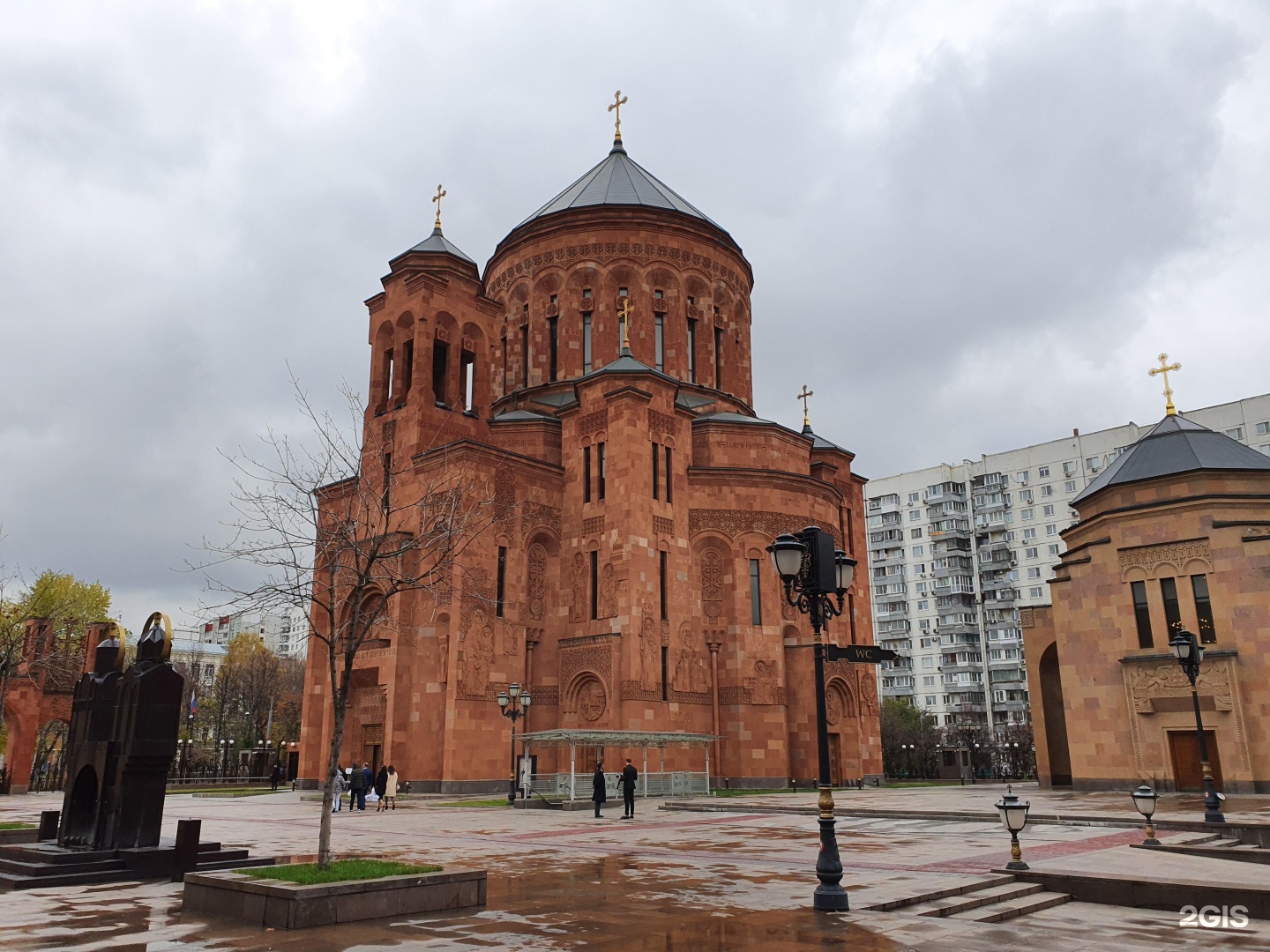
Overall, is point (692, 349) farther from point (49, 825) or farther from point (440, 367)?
point (49, 825)

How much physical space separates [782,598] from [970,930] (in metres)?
25.1

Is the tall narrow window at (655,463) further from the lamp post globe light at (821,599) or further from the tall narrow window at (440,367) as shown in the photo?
the lamp post globe light at (821,599)

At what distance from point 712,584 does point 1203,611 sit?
15487mm

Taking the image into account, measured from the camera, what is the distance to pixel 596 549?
106ft

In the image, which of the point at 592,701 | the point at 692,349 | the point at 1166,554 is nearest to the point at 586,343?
the point at 692,349

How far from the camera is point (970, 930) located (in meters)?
8.57

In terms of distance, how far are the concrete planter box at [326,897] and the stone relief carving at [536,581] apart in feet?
75.7

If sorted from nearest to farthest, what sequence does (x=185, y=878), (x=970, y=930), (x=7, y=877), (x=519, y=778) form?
(x=970, y=930)
(x=185, y=878)
(x=7, y=877)
(x=519, y=778)

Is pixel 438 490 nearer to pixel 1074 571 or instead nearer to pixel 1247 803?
pixel 1074 571

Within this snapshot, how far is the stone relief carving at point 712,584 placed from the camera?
33344 mm

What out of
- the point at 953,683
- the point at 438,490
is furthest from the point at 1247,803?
the point at 953,683

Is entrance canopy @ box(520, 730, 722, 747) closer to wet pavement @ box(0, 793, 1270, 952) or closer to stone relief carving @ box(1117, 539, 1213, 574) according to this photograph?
wet pavement @ box(0, 793, 1270, 952)

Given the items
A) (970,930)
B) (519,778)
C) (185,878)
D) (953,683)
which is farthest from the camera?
(953,683)

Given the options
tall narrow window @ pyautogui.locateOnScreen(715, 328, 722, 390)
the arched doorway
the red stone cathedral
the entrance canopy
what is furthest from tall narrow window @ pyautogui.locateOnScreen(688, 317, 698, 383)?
the arched doorway
